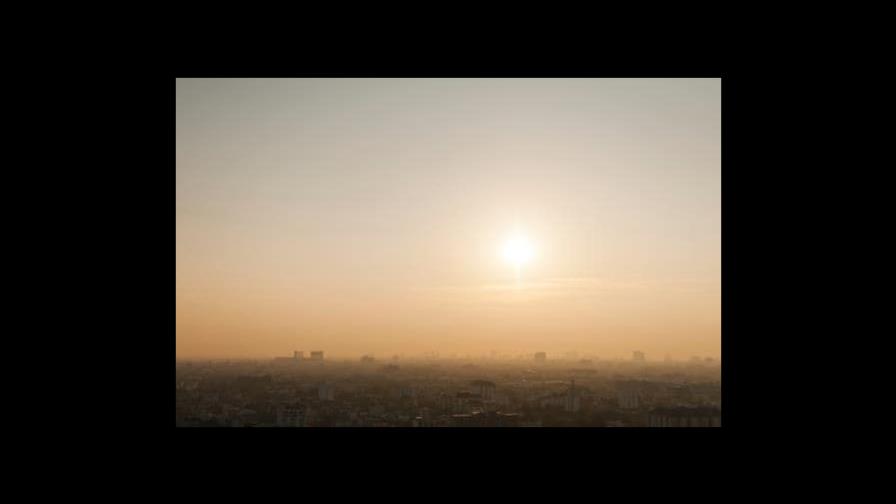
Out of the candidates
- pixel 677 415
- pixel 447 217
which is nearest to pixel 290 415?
pixel 447 217

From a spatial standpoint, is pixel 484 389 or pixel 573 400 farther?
pixel 484 389

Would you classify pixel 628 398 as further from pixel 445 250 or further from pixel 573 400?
pixel 445 250

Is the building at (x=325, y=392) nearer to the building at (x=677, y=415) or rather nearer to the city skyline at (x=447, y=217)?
the city skyline at (x=447, y=217)

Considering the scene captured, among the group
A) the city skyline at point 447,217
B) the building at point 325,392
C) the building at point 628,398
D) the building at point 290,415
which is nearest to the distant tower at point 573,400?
the building at point 628,398

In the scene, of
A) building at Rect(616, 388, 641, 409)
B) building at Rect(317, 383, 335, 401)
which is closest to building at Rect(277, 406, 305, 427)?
building at Rect(317, 383, 335, 401)

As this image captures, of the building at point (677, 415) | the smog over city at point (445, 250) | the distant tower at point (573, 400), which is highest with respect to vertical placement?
the smog over city at point (445, 250)

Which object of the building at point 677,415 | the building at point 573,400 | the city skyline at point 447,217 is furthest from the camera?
the city skyline at point 447,217

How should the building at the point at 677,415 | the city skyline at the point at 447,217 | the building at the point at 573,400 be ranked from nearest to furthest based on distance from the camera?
1. the building at the point at 677,415
2. the building at the point at 573,400
3. the city skyline at the point at 447,217

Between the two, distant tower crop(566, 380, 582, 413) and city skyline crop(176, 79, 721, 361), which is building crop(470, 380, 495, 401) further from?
city skyline crop(176, 79, 721, 361)

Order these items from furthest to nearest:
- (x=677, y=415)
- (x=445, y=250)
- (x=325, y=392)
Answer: (x=445, y=250)
(x=325, y=392)
(x=677, y=415)
